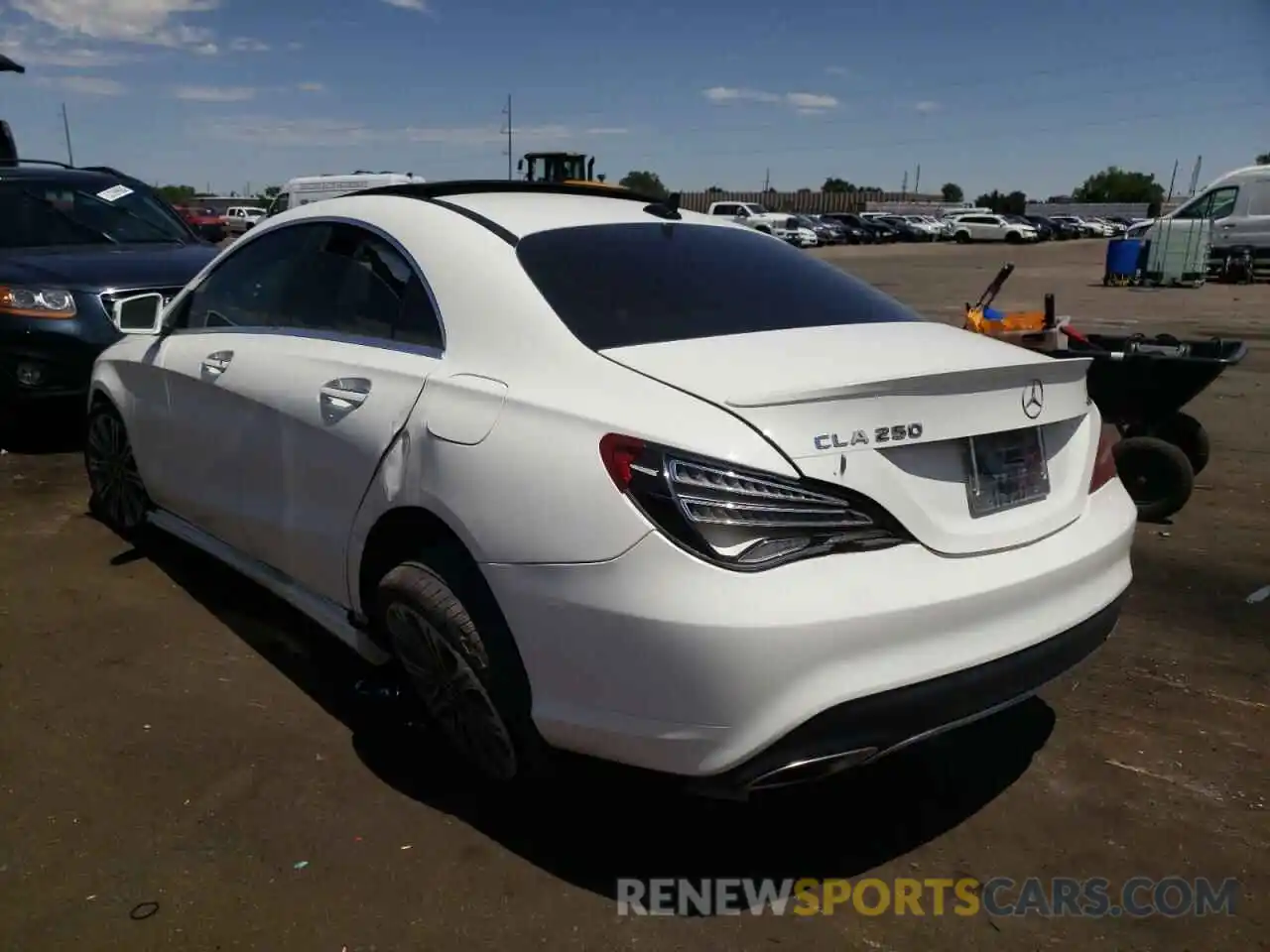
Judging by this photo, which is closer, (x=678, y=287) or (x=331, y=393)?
(x=678, y=287)

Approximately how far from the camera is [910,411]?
234 cm

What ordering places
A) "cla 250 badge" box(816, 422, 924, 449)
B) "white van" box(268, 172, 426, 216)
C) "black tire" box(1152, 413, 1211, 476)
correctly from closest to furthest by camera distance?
"cla 250 badge" box(816, 422, 924, 449), "black tire" box(1152, 413, 1211, 476), "white van" box(268, 172, 426, 216)

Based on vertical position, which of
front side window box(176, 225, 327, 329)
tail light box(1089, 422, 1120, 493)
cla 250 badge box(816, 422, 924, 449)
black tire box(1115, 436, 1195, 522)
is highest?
front side window box(176, 225, 327, 329)

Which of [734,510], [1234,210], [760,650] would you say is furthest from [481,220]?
[1234,210]

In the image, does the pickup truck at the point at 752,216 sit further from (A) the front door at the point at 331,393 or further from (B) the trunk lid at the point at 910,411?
(B) the trunk lid at the point at 910,411

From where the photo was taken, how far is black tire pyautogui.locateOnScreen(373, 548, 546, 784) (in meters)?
2.54

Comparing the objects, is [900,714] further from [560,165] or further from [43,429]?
[560,165]

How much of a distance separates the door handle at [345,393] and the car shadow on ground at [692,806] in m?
0.89

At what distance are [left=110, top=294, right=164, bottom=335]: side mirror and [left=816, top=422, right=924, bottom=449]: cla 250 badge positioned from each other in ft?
10.6

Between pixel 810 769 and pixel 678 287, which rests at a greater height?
pixel 678 287

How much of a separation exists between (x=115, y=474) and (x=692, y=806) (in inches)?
130

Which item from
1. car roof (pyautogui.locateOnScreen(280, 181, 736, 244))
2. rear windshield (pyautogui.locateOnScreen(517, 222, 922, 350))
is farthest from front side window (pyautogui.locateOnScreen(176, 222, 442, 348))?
rear windshield (pyautogui.locateOnScreen(517, 222, 922, 350))

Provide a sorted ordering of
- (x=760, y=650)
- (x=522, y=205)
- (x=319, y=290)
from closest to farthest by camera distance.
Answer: (x=760, y=650)
(x=522, y=205)
(x=319, y=290)

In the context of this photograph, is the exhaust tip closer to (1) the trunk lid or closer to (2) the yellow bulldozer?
(1) the trunk lid
